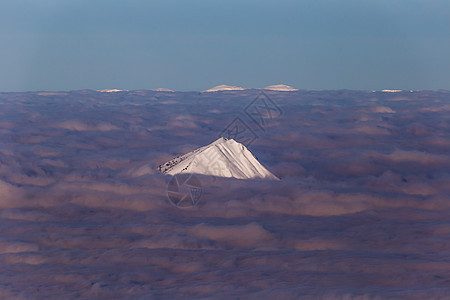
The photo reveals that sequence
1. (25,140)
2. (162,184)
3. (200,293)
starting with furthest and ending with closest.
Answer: (25,140) < (162,184) < (200,293)

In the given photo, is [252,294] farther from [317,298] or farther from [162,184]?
[162,184]

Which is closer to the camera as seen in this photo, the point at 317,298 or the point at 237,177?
the point at 317,298

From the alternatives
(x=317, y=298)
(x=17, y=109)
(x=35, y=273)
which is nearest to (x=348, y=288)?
(x=317, y=298)

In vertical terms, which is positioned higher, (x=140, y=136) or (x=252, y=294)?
(x=140, y=136)

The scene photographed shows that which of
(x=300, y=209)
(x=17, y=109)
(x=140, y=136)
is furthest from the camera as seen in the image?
(x=17, y=109)

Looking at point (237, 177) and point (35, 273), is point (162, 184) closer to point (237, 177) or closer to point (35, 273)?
point (237, 177)

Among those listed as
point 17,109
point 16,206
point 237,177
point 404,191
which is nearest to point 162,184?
point 237,177
